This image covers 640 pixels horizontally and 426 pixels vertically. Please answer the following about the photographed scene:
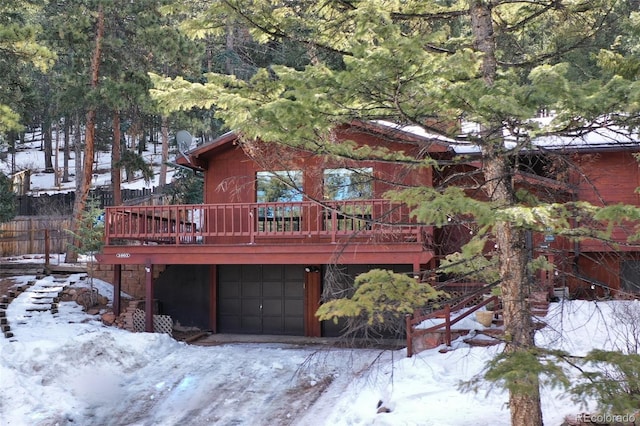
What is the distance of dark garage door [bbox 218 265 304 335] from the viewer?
46.1 ft

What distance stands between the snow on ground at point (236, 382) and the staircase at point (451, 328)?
0.30 m

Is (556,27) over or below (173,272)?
over

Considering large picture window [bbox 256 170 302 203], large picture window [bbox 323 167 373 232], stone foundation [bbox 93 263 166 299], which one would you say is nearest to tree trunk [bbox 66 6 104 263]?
stone foundation [bbox 93 263 166 299]

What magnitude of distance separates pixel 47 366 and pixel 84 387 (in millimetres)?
766

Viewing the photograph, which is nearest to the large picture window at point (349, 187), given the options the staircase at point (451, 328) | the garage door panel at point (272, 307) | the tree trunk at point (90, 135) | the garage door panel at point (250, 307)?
the staircase at point (451, 328)

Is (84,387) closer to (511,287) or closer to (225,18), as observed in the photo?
(225,18)

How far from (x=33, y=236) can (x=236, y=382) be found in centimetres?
1518

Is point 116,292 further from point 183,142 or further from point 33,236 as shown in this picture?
point 33,236

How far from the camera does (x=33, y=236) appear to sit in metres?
21.4

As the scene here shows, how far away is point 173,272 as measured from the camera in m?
14.7

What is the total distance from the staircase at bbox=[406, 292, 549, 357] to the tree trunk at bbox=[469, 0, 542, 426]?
4.13m

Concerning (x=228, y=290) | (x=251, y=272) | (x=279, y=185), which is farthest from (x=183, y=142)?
(x=279, y=185)

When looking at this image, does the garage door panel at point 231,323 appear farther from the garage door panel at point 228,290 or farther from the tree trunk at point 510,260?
the tree trunk at point 510,260

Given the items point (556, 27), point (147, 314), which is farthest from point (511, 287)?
point (147, 314)
